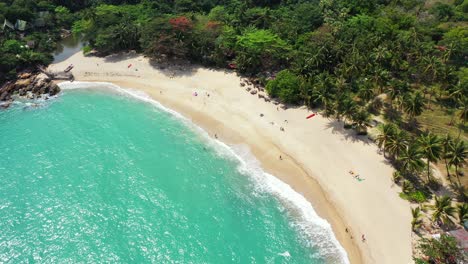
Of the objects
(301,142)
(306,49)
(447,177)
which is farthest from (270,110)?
(447,177)

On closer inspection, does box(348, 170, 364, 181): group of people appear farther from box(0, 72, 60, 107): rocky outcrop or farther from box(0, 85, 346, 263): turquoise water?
box(0, 72, 60, 107): rocky outcrop

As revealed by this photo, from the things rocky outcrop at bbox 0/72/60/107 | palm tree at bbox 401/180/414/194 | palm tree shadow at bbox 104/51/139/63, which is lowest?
rocky outcrop at bbox 0/72/60/107

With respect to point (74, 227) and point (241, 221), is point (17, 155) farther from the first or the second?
point (241, 221)

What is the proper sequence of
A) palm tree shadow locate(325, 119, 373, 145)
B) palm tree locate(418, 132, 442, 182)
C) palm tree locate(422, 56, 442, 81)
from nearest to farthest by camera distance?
palm tree locate(418, 132, 442, 182)
palm tree shadow locate(325, 119, 373, 145)
palm tree locate(422, 56, 442, 81)

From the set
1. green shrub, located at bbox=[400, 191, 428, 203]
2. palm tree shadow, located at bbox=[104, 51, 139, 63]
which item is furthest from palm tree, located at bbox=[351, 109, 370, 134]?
palm tree shadow, located at bbox=[104, 51, 139, 63]

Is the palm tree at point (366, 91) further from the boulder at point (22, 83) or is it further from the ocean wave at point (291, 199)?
the boulder at point (22, 83)

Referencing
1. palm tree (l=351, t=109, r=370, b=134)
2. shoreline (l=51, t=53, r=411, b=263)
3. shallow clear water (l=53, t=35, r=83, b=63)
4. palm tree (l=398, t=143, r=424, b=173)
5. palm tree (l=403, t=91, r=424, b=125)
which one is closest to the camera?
shoreline (l=51, t=53, r=411, b=263)

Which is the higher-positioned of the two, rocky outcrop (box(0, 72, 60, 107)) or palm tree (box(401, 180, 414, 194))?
palm tree (box(401, 180, 414, 194))
